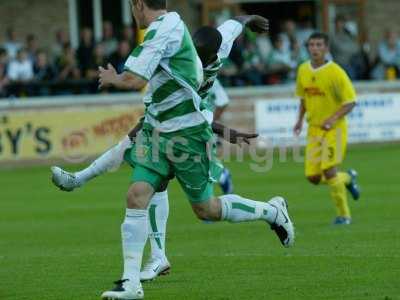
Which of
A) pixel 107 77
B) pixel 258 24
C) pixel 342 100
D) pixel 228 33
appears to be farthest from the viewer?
pixel 342 100

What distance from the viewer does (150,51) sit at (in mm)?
8695

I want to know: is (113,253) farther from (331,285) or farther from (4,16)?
(4,16)

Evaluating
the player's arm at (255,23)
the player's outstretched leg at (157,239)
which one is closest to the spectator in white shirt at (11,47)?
the player's arm at (255,23)

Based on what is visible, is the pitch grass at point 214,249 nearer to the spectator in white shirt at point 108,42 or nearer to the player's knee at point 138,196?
the player's knee at point 138,196

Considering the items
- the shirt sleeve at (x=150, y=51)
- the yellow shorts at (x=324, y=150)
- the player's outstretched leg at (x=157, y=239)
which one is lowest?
the yellow shorts at (x=324, y=150)

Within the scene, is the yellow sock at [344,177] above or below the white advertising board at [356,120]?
above

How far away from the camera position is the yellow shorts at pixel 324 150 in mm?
14492

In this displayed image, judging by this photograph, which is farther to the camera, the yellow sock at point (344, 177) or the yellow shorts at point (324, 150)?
the yellow sock at point (344, 177)

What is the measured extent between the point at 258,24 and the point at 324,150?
12.8ft

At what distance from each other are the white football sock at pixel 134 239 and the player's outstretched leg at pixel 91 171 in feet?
3.40

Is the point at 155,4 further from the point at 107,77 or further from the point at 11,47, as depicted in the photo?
the point at 11,47

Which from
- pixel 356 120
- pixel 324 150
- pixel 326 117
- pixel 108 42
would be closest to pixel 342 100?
pixel 326 117

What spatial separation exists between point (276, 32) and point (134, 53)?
969 inches

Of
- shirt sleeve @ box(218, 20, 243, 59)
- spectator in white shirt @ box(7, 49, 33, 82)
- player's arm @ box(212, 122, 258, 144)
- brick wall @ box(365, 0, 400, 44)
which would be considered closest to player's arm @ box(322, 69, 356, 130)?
shirt sleeve @ box(218, 20, 243, 59)
